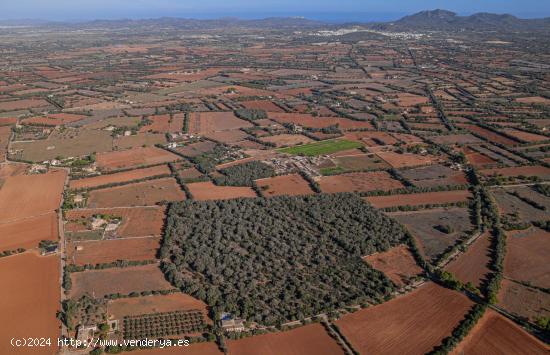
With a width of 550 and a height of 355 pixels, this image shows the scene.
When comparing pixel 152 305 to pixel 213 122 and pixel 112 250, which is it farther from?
pixel 213 122

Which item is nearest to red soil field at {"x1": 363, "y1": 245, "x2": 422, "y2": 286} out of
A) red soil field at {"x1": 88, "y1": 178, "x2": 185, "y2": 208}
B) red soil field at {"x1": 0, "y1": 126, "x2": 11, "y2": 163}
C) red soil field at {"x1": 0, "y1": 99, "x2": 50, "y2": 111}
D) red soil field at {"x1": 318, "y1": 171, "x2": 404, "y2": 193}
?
red soil field at {"x1": 318, "y1": 171, "x2": 404, "y2": 193}

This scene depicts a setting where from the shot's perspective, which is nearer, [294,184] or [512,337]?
[512,337]

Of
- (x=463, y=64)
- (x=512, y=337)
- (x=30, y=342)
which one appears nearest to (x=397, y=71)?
(x=463, y=64)

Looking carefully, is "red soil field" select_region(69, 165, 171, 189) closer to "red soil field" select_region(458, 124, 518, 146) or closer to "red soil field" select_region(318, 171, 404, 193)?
"red soil field" select_region(318, 171, 404, 193)

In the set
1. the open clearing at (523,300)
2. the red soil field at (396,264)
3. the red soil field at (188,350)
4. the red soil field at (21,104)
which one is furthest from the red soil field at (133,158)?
the open clearing at (523,300)

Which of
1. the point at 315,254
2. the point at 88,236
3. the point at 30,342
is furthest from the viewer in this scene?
the point at 88,236

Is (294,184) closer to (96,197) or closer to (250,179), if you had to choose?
(250,179)
